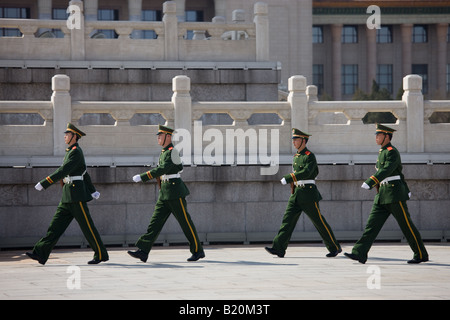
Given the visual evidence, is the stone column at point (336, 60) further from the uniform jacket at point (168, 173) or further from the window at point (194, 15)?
the uniform jacket at point (168, 173)

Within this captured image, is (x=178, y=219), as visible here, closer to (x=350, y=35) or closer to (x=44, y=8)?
(x=44, y=8)

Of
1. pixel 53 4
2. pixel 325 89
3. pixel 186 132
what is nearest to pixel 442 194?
pixel 186 132

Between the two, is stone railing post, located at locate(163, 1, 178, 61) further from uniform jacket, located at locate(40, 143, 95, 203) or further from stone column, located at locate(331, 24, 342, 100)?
stone column, located at locate(331, 24, 342, 100)

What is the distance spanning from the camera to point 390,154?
12219mm

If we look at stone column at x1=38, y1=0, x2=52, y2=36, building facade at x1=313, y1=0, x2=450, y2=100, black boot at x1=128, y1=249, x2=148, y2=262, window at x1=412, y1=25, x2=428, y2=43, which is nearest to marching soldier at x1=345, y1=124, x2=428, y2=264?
black boot at x1=128, y1=249, x2=148, y2=262

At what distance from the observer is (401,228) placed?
39.7 ft

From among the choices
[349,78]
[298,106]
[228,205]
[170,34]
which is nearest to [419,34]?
[349,78]

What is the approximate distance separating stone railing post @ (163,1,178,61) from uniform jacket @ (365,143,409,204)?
24.1 ft

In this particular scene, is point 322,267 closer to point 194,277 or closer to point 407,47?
point 194,277

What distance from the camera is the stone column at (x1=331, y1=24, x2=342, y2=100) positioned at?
58.3 meters

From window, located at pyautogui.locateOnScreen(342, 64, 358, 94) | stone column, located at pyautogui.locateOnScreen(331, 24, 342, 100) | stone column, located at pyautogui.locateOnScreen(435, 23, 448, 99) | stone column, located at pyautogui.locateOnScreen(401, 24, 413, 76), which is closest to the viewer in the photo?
stone column, located at pyautogui.locateOnScreen(331, 24, 342, 100)

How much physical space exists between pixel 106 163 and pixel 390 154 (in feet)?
15.7

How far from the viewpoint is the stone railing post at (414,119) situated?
15258mm

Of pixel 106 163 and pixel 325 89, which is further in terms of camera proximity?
pixel 325 89
